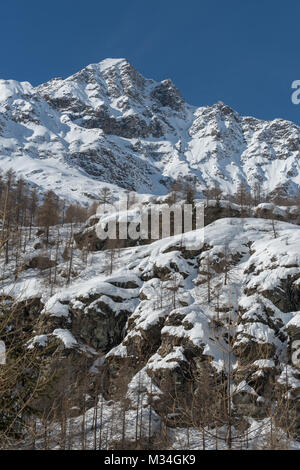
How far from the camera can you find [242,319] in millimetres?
32562

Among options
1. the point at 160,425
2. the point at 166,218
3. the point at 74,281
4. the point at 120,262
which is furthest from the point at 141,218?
the point at 160,425

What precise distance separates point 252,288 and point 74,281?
24912 mm

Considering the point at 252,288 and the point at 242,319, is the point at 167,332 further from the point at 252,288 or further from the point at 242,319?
the point at 252,288

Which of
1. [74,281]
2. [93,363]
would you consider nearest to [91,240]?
[74,281]

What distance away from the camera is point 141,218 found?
63375 millimetres

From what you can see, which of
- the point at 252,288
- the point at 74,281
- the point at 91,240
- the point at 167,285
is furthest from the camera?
the point at 91,240

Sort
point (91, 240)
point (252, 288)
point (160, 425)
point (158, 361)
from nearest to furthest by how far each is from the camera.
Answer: point (160, 425) → point (158, 361) → point (252, 288) → point (91, 240)

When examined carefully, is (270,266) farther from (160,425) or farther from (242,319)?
(160,425)

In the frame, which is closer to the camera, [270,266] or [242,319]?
[242,319]

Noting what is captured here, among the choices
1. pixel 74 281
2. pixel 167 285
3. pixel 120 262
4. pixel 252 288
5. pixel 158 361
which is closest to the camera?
pixel 158 361

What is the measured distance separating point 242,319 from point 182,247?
57.1ft

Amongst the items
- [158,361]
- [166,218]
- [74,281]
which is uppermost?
[166,218]

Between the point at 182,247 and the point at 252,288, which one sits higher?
the point at 182,247

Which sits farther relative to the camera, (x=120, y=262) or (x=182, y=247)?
(x=120, y=262)
